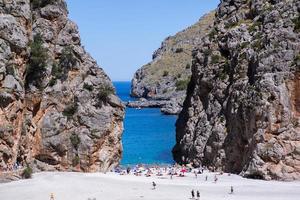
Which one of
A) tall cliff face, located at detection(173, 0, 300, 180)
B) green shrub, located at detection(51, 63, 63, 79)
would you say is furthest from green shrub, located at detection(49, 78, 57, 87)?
tall cliff face, located at detection(173, 0, 300, 180)

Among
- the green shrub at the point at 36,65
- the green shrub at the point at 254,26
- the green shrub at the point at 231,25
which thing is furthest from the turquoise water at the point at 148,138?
the green shrub at the point at 36,65

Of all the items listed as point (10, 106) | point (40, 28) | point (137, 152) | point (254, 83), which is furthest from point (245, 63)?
point (137, 152)

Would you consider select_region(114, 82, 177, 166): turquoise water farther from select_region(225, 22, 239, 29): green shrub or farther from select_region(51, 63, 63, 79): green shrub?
select_region(51, 63, 63, 79): green shrub

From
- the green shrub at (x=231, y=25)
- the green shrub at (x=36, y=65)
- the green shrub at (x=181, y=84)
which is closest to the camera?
the green shrub at (x=36, y=65)

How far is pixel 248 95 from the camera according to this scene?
6094cm

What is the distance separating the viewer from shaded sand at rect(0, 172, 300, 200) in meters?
46.1

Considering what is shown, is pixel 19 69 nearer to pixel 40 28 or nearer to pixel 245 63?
pixel 40 28

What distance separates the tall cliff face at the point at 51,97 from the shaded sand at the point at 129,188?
322 cm

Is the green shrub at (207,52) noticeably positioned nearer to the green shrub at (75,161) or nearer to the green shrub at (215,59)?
the green shrub at (215,59)

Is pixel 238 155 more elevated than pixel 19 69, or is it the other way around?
pixel 19 69

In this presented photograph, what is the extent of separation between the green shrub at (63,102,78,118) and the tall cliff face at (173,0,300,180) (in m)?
18.6

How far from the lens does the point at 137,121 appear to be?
15088cm

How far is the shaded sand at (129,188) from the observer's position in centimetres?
4609

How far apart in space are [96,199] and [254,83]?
81.8 feet
